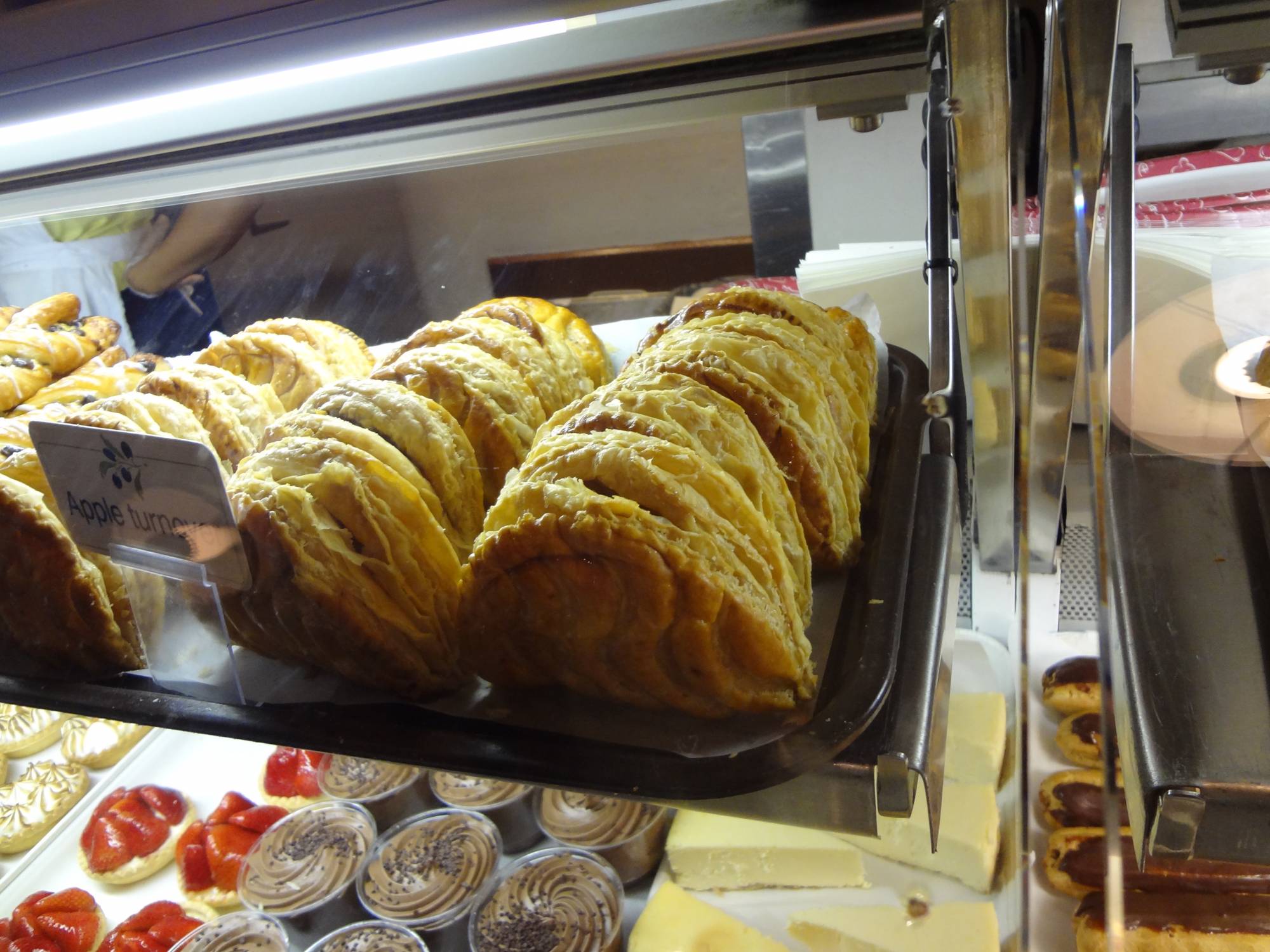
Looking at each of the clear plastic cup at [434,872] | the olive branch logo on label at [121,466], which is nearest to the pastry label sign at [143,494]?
the olive branch logo on label at [121,466]

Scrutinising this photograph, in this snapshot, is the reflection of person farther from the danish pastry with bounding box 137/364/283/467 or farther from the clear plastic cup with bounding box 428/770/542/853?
the clear plastic cup with bounding box 428/770/542/853

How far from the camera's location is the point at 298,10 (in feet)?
2.82

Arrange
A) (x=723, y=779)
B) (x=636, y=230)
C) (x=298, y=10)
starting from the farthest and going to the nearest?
(x=636, y=230), (x=298, y=10), (x=723, y=779)

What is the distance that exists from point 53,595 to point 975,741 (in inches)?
57.9

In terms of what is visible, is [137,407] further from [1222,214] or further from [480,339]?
[1222,214]

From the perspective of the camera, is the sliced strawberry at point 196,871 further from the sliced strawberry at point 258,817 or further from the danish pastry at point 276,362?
the danish pastry at point 276,362

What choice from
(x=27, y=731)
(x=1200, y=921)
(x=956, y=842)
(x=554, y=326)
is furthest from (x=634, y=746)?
(x=27, y=731)

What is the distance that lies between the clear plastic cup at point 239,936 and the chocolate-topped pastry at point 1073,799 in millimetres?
1281

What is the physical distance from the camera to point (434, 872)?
165cm

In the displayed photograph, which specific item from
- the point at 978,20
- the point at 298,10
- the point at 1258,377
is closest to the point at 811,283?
the point at 978,20

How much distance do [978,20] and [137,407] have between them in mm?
917

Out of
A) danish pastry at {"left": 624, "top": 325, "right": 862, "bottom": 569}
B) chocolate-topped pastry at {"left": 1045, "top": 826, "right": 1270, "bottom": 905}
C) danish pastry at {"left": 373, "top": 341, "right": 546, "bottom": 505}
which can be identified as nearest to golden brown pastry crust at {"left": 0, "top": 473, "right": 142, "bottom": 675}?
danish pastry at {"left": 373, "top": 341, "right": 546, "bottom": 505}

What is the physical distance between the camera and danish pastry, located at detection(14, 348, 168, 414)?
1.37 meters

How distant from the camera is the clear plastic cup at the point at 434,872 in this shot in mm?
1574
